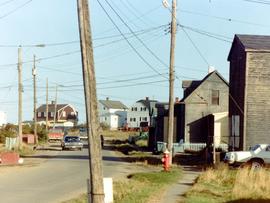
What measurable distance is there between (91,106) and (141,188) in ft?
29.9

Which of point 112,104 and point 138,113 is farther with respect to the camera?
point 112,104

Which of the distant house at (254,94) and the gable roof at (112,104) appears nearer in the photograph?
the distant house at (254,94)

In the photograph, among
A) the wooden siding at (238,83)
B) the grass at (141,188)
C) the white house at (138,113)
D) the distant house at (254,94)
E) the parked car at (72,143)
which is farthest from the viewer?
the white house at (138,113)

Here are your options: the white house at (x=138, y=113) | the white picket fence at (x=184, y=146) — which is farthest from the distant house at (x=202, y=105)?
the white house at (x=138, y=113)

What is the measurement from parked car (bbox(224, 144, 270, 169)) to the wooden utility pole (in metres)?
20.5

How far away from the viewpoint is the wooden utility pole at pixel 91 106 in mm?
12781

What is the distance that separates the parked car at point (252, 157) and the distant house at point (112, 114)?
462 feet

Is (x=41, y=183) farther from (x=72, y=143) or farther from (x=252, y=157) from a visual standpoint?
(x=72, y=143)

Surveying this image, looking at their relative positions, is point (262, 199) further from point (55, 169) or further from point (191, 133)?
point (191, 133)

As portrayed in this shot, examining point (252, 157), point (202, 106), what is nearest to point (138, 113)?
point (202, 106)

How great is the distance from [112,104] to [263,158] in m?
151

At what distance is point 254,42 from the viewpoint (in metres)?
40.4

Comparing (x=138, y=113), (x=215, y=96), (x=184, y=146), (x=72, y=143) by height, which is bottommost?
(x=72, y=143)

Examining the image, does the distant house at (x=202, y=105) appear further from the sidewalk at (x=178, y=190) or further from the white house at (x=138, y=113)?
the white house at (x=138, y=113)
